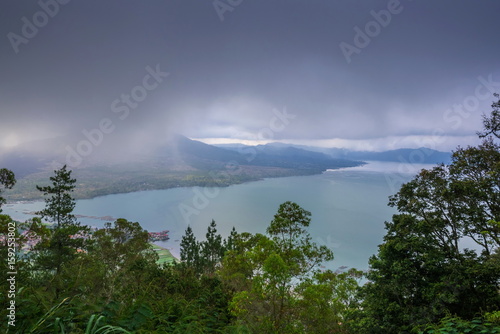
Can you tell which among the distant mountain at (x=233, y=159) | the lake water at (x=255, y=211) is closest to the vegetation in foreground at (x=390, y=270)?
the lake water at (x=255, y=211)

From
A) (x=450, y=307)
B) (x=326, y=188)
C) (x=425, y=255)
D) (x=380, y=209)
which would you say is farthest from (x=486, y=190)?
(x=326, y=188)

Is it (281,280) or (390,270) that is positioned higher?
(281,280)

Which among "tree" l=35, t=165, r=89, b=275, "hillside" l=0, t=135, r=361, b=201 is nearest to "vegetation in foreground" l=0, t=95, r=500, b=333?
"tree" l=35, t=165, r=89, b=275

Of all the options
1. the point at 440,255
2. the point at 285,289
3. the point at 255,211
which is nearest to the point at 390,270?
the point at 440,255

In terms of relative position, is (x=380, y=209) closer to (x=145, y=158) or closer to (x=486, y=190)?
(x=486, y=190)

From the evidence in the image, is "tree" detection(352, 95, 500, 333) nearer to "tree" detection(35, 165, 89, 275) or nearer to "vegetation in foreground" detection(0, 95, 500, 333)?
"vegetation in foreground" detection(0, 95, 500, 333)

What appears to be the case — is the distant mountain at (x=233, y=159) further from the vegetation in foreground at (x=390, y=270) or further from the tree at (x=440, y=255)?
the tree at (x=440, y=255)

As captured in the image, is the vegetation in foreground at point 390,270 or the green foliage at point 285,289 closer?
the green foliage at point 285,289

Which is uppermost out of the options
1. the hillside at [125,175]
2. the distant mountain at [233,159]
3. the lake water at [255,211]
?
the distant mountain at [233,159]

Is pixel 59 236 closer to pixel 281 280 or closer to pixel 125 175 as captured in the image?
pixel 281 280
